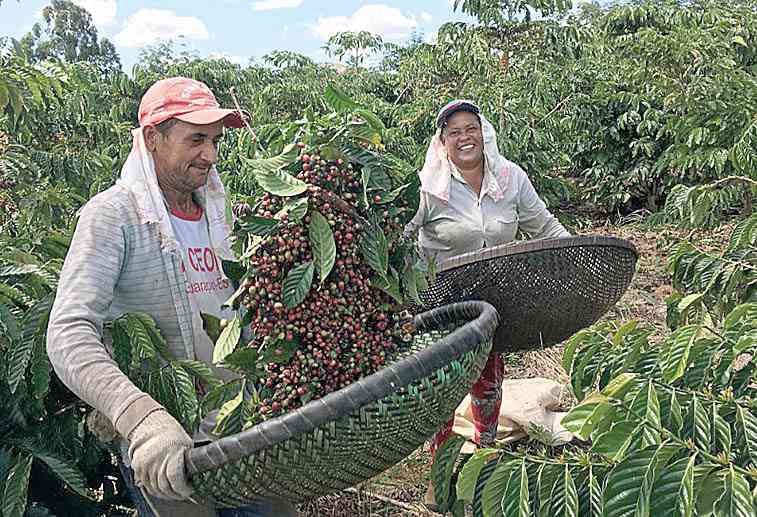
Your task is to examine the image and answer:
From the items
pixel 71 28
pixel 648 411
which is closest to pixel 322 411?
pixel 648 411

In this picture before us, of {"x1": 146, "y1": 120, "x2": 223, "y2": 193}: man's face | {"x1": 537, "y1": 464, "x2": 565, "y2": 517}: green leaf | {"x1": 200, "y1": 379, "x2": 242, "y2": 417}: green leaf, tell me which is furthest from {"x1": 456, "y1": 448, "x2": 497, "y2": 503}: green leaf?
{"x1": 146, "y1": 120, "x2": 223, "y2": 193}: man's face

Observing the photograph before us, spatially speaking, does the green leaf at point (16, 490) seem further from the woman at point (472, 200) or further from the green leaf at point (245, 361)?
the woman at point (472, 200)

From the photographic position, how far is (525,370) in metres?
3.82

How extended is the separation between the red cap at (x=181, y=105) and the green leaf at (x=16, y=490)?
2.48 ft

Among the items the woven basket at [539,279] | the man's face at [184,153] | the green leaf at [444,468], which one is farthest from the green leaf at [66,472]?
the woven basket at [539,279]

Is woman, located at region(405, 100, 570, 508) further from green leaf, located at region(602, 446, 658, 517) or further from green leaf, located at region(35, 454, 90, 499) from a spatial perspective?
green leaf, located at region(602, 446, 658, 517)

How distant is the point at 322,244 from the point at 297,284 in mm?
76

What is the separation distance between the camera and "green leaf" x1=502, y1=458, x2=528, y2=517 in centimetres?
122

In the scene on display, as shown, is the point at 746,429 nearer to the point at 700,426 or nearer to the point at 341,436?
the point at 700,426

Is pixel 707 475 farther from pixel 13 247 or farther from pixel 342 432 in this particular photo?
pixel 13 247

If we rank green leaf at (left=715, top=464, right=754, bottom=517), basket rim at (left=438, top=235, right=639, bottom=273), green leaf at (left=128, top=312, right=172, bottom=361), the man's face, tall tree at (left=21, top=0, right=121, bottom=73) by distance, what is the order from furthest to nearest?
tall tree at (left=21, top=0, right=121, bottom=73), basket rim at (left=438, top=235, right=639, bottom=273), the man's face, green leaf at (left=128, top=312, right=172, bottom=361), green leaf at (left=715, top=464, right=754, bottom=517)

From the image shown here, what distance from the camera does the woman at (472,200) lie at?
8.31ft

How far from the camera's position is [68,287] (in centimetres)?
138

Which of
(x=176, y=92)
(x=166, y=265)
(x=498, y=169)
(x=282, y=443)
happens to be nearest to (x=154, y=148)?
(x=176, y=92)
